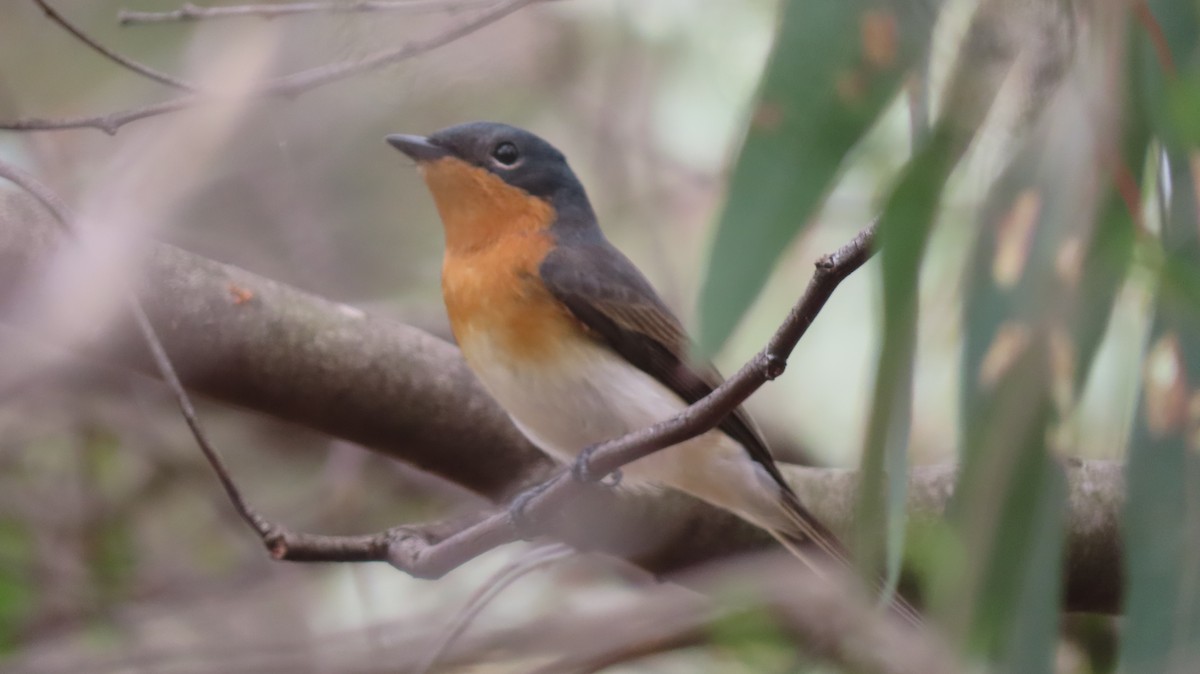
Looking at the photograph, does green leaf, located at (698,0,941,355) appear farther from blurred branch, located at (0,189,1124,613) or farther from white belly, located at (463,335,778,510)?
white belly, located at (463,335,778,510)

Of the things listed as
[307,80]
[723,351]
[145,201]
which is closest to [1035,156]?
[723,351]

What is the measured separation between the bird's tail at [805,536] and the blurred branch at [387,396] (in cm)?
11

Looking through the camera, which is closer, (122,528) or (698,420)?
(698,420)

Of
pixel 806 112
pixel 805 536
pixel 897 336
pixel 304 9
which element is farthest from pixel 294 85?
pixel 805 536

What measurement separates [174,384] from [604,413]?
0.91m

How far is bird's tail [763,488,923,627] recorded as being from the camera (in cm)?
252

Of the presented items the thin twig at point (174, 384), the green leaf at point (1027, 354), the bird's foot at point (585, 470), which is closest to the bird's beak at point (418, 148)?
the thin twig at point (174, 384)

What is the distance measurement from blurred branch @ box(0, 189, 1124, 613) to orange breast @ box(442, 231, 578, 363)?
111 mm

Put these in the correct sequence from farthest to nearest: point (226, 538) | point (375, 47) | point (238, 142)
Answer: point (226, 538) < point (238, 142) < point (375, 47)

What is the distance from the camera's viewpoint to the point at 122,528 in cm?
325

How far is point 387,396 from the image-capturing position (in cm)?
243

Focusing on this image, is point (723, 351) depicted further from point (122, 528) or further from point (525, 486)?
point (122, 528)

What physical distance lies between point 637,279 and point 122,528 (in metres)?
1.49

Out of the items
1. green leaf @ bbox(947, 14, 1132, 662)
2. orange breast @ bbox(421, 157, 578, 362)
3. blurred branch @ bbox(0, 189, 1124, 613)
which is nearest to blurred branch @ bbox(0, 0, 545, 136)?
blurred branch @ bbox(0, 189, 1124, 613)
